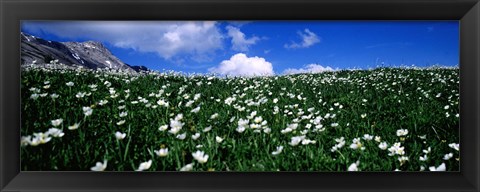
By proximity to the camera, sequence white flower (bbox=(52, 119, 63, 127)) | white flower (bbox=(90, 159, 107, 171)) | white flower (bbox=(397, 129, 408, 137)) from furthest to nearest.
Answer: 1. white flower (bbox=(397, 129, 408, 137))
2. white flower (bbox=(52, 119, 63, 127))
3. white flower (bbox=(90, 159, 107, 171))

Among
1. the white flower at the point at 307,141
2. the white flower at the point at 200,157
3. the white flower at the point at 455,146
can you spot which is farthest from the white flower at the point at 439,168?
the white flower at the point at 200,157

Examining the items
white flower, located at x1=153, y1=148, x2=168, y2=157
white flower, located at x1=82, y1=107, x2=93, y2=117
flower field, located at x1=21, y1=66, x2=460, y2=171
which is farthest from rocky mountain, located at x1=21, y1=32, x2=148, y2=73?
white flower, located at x1=153, y1=148, x2=168, y2=157

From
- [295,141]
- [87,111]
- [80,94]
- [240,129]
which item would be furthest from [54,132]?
[295,141]

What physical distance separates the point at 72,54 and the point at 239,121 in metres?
0.76

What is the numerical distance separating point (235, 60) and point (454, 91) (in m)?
0.92

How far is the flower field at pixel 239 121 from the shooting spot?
1620 millimetres

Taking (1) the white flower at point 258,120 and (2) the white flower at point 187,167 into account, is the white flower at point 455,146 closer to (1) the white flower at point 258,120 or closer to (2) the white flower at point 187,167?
(1) the white flower at point 258,120

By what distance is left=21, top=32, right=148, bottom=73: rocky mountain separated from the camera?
1.69m

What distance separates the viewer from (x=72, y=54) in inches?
71.0

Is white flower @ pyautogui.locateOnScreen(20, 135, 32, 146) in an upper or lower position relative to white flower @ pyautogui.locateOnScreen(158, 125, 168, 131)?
lower

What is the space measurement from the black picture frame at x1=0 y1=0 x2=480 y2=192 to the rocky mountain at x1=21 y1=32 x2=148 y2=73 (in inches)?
3.0

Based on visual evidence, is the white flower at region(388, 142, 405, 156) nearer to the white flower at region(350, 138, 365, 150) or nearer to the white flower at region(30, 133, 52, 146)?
the white flower at region(350, 138, 365, 150)
